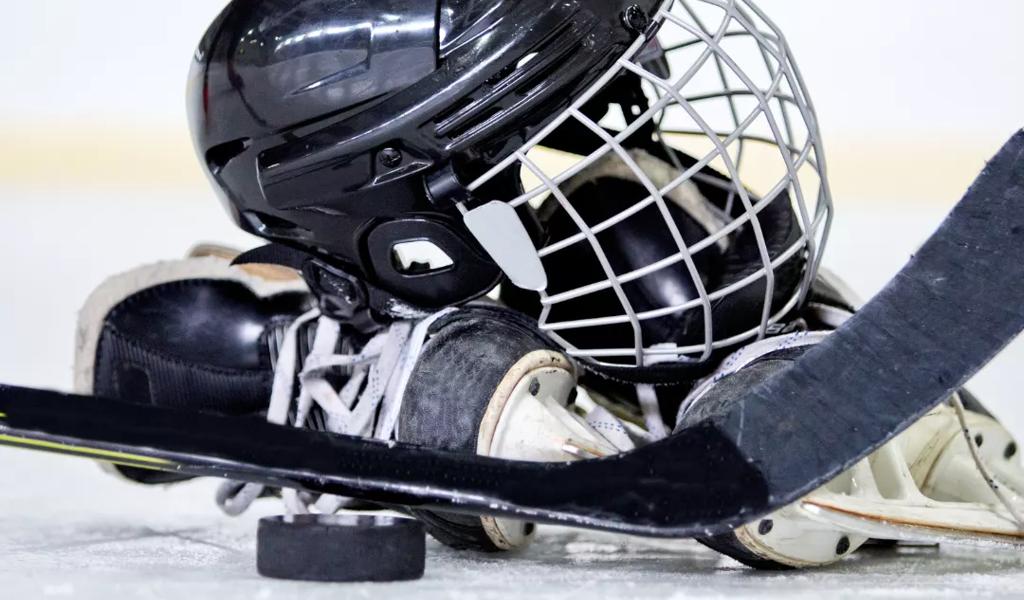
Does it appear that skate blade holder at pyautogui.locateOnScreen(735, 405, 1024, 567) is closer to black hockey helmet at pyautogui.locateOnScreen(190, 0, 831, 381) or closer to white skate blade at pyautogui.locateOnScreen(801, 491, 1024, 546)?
white skate blade at pyautogui.locateOnScreen(801, 491, 1024, 546)

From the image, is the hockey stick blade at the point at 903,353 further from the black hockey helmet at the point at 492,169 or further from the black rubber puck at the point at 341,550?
the black rubber puck at the point at 341,550

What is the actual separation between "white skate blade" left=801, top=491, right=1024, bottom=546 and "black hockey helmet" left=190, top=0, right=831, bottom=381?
0.19 meters

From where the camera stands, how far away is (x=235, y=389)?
1272mm

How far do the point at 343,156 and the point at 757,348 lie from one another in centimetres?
35

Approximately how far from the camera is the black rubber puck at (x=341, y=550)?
0.88 metres

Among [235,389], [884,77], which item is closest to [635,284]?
[235,389]

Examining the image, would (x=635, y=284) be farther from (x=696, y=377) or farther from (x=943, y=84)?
(x=943, y=84)

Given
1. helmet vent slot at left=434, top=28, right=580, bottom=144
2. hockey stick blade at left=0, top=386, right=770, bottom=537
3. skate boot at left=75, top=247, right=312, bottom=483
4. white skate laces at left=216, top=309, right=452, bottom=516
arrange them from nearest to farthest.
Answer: hockey stick blade at left=0, top=386, right=770, bottom=537, helmet vent slot at left=434, top=28, right=580, bottom=144, white skate laces at left=216, top=309, right=452, bottom=516, skate boot at left=75, top=247, right=312, bottom=483

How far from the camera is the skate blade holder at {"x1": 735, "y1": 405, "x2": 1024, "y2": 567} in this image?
91 centimetres

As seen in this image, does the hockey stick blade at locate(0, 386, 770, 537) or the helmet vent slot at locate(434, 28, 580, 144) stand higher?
the helmet vent slot at locate(434, 28, 580, 144)

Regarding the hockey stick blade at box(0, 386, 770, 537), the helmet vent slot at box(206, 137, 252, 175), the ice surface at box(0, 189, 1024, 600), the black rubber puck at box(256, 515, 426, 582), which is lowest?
the ice surface at box(0, 189, 1024, 600)

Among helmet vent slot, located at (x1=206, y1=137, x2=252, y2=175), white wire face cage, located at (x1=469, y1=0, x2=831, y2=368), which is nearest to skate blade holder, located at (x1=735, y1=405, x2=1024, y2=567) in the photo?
white wire face cage, located at (x1=469, y1=0, x2=831, y2=368)

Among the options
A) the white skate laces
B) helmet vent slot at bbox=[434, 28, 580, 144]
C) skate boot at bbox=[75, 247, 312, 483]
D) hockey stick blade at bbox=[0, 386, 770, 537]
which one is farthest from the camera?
skate boot at bbox=[75, 247, 312, 483]

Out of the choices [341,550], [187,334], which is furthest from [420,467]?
[187,334]
